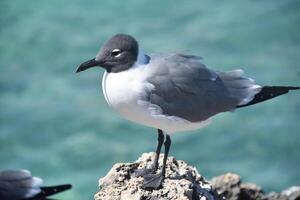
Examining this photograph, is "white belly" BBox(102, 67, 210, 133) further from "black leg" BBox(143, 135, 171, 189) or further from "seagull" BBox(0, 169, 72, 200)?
"seagull" BBox(0, 169, 72, 200)

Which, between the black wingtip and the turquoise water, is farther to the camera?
the turquoise water

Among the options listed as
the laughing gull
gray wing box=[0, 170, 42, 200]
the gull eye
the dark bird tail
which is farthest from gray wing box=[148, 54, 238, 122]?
gray wing box=[0, 170, 42, 200]

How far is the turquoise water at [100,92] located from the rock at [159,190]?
5.97 meters

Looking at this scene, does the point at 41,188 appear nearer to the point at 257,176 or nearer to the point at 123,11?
the point at 257,176

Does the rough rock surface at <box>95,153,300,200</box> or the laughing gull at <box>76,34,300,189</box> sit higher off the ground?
the laughing gull at <box>76,34,300,189</box>

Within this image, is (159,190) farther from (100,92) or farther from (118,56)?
(100,92)

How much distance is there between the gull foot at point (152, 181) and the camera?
678 centimetres

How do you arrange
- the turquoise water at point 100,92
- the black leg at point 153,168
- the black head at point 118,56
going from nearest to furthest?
the black head at point 118,56, the black leg at point 153,168, the turquoise water at point 100,92

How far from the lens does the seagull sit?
6480 mm

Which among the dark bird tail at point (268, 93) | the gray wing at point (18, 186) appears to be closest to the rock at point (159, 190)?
the gray wing at point (18, 186)

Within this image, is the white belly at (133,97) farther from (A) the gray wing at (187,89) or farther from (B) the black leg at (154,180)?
(B) the black leg at (154,180)

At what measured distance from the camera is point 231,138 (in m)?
14.1

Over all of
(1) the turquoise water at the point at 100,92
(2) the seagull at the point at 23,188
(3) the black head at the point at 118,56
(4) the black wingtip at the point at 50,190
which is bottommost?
(4) the black wingtip at the point at 50,190

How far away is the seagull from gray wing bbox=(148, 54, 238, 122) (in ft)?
3.33
